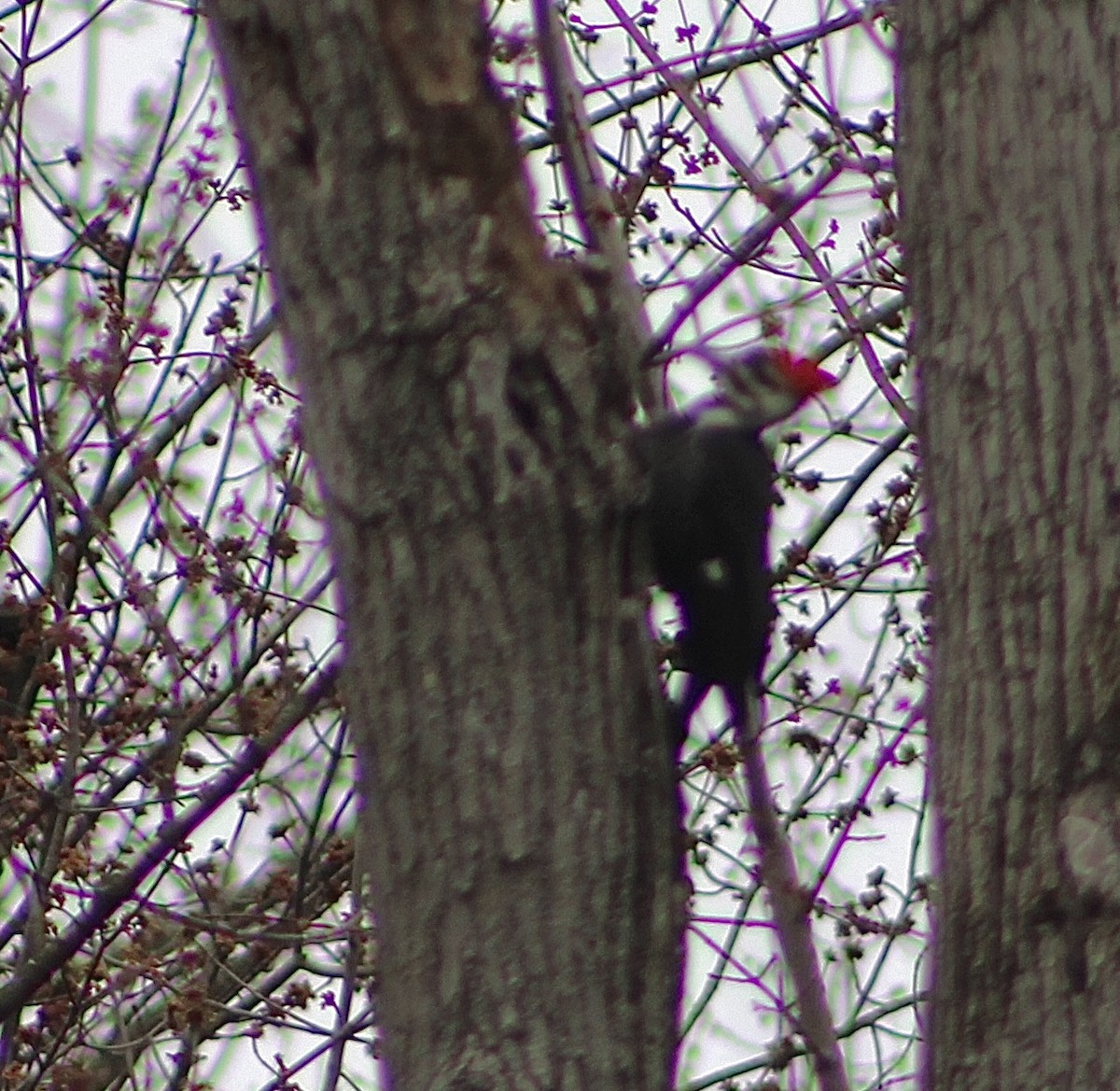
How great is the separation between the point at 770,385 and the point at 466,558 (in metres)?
1.13

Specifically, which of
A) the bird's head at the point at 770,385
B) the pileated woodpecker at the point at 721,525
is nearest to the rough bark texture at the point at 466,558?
the pileated woodpecker at the point at 721,525

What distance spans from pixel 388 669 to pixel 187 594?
2.83 metres

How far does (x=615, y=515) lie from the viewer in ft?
7.16

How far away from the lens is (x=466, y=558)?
6.94 feet

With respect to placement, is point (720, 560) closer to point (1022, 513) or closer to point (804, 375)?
point (804, 375)

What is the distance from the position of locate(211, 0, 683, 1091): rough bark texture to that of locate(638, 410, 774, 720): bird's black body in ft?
1.09

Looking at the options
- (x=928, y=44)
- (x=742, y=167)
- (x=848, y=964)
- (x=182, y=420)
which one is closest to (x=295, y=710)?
(x=182, y=420)

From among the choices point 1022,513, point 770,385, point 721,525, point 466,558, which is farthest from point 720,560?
point 1022,513

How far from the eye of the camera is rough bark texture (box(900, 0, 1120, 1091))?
5.87ft

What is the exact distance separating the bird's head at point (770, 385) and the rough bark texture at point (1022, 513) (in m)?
1.00

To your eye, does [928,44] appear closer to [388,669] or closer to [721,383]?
[388,669]

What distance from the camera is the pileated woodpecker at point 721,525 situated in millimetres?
2436

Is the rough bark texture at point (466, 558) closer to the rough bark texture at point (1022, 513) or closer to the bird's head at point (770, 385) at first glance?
the rough bark texture at point (1022, 513)

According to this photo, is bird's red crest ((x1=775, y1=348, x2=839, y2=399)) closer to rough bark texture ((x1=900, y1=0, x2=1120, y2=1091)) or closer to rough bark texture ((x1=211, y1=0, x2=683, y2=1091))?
rough bark texture ((x1=211, y1=0, x2=683, y2=1091))
